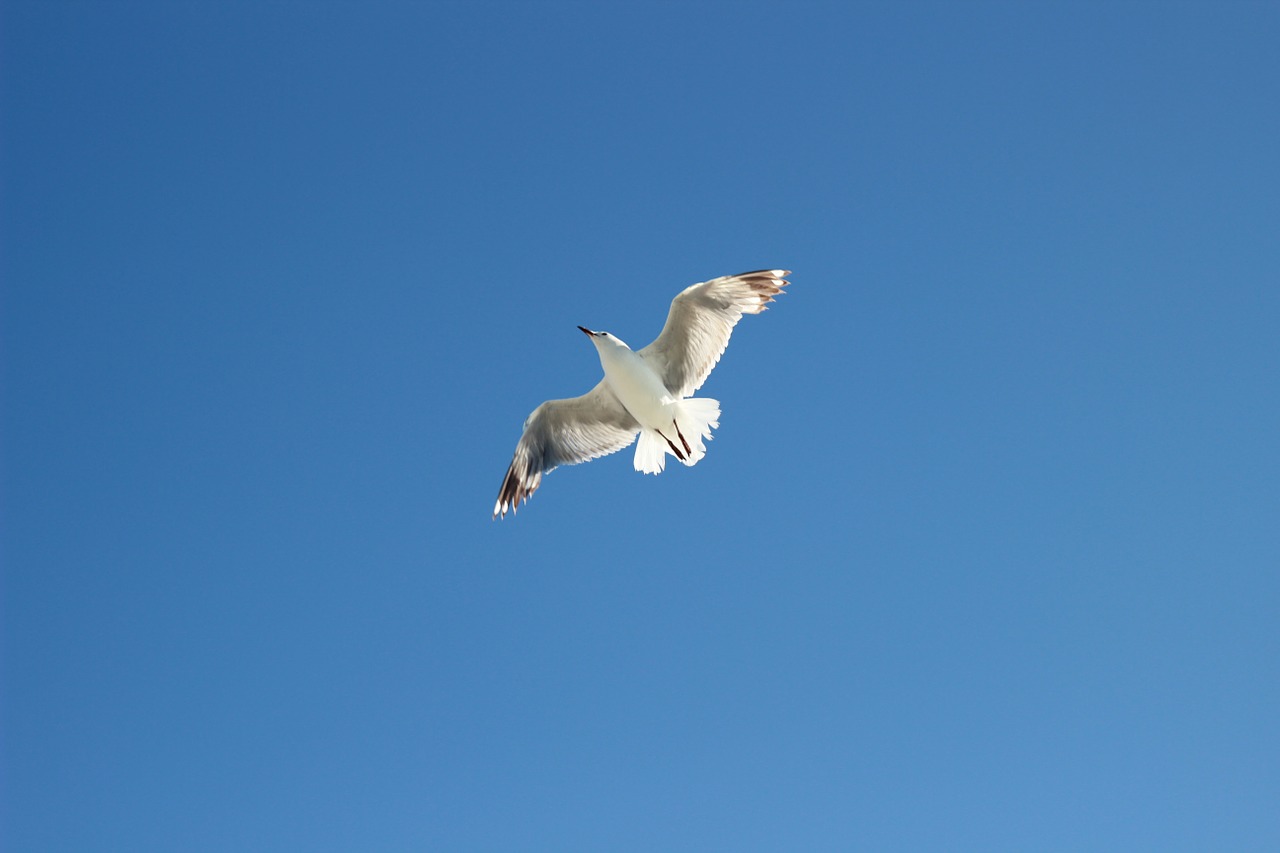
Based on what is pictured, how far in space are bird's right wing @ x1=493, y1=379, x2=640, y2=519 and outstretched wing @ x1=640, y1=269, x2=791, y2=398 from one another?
715 mm

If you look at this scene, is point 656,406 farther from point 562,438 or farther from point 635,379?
point 562,438

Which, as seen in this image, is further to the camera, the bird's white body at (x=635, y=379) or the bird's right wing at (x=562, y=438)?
the bird's right wing at (x=562, y=438)

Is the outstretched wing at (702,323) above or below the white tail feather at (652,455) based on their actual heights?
above

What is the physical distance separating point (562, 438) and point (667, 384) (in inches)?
51.1

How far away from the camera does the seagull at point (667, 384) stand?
11.3m

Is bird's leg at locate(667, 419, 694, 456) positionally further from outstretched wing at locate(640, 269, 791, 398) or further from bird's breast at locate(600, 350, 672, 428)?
outstretched wing at locate(640, 269, 791, 398)

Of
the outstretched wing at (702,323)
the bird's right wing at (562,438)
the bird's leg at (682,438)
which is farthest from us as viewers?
the bird's right wing at (562,438)

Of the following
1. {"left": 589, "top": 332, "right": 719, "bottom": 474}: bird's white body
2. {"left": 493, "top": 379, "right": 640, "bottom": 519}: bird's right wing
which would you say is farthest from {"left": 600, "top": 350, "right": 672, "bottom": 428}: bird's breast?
{"left": 493, "top": 379, "right": 640, "bottom": 519}: bird's right wing

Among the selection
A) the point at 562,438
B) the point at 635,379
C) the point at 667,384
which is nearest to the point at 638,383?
the point at 635,379

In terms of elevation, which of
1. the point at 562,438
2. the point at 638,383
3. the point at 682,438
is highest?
the point at 562,438

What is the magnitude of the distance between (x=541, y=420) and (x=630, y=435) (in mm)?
891

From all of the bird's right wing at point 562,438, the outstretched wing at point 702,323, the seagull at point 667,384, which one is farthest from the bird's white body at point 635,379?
the bird's right wing at point 562,438

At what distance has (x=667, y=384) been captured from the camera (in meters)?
11.8

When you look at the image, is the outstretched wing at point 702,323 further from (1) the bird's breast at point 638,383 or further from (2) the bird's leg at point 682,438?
(2) the bird's leg at point 682,438
